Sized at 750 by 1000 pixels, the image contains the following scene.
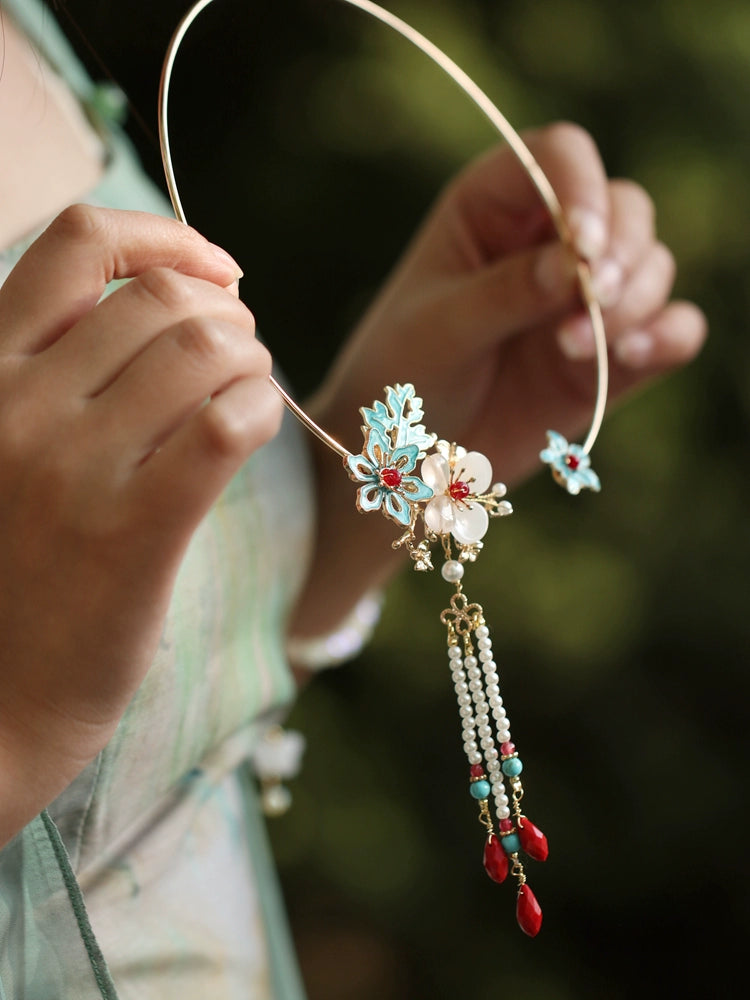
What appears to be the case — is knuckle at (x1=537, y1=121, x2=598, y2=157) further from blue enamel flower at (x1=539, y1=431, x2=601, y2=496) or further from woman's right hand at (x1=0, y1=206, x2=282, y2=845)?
woman's right hand at (x1=0, y1=206, x2=282, y2=845)

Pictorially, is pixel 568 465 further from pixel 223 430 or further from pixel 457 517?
pixel 223 430

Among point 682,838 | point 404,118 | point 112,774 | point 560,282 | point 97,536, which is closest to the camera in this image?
point 97,536

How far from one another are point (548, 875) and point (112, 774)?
2.33ft

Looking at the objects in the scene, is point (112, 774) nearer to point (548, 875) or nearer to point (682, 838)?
point (548, 875)

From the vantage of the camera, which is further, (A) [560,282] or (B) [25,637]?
(A) [560,282]

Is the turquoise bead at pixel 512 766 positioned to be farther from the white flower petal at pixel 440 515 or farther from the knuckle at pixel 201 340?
the knuckle at pixel 201 340

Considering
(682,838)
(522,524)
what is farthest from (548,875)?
(522,524)

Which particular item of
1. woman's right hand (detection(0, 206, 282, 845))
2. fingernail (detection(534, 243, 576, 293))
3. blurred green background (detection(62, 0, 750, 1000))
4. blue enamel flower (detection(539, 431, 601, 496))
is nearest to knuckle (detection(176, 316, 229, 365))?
woman's right hand (detection(0, 206, 282, 845))

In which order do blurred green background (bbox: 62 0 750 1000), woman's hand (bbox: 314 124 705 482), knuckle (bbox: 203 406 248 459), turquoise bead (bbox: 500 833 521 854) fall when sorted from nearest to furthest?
knuckle (bbox: 203 406 248 459) → turquoise bead (bbox: 500 833 521 854) → woman's hand (bbox: 314 124 705 482) → blurred green background (bbox: 62 0 750 1000)

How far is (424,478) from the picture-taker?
0.46 metres

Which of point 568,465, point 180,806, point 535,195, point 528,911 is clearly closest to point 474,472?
point 568,465

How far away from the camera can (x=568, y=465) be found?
0.56 metres

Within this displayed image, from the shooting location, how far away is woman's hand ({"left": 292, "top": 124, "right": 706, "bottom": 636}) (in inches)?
30.4

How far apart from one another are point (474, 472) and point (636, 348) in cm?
41
